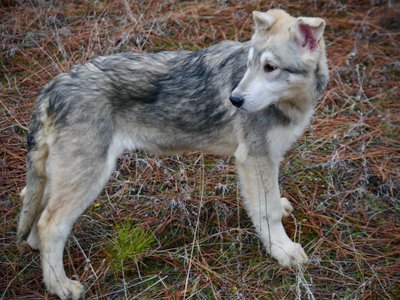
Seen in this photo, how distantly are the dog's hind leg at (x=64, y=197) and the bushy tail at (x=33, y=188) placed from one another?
120 mm

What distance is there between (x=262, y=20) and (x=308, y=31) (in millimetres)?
319

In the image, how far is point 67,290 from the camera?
12.3 feet

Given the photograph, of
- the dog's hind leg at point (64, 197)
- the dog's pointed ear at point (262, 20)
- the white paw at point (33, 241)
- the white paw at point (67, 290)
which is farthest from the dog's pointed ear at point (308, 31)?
the white paw at point (33, 241)

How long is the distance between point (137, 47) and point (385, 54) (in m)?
2.92

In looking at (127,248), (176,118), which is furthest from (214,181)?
(127,248)

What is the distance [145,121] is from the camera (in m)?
3.97

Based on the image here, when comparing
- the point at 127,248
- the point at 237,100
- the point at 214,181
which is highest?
the point at 237,100

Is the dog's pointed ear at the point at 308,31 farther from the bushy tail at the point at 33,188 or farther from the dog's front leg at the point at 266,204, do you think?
the bushy tail at the point at 33,188

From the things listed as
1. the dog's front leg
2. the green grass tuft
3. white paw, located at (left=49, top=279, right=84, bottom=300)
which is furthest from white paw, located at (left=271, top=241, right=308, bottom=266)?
white paw, located at (left=49, top=279, right=84, bottom=300)

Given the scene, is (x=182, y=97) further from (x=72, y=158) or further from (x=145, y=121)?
(x=72, y=158)

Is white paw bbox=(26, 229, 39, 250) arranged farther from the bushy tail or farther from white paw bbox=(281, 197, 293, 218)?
white paw bbox=(281, 197, 293, 218)

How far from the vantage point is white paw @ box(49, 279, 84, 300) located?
3759mm

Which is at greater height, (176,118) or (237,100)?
(237,100)

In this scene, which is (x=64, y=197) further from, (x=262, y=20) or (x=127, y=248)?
(x=262, y=20)
